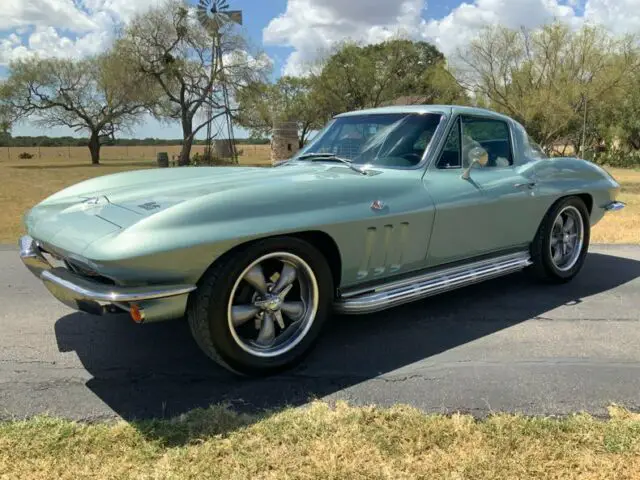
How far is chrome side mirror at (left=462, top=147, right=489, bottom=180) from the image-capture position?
3.88m

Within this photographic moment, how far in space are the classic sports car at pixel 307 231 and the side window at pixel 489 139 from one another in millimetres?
15

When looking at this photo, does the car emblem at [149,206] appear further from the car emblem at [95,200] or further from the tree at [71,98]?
the tree at [71,98]

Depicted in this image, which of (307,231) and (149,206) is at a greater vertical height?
(149,206)

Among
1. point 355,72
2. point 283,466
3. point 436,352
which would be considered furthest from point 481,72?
point 283,466

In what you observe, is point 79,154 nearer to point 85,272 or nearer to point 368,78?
point 368,78

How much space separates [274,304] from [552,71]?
22.8m

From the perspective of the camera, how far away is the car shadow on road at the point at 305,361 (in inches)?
114

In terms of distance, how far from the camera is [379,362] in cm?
333

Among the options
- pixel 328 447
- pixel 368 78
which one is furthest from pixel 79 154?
pixel 328 447

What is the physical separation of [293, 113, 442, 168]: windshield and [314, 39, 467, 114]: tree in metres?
32.2

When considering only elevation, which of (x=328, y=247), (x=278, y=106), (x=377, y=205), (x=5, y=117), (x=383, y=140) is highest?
(x=278, y=106)

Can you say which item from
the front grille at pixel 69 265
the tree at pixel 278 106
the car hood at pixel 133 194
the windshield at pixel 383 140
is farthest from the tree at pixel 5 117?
the front grille at pixel 69 265

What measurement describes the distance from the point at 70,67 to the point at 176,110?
34.9 feet

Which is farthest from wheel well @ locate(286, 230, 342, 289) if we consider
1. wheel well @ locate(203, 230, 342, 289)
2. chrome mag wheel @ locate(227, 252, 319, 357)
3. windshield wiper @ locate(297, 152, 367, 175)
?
windshield wiper @ locate(297, 152, 367, 175)
